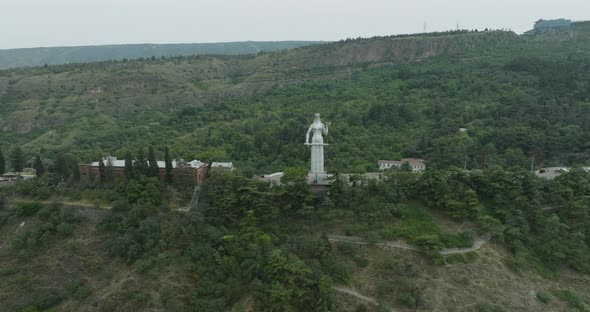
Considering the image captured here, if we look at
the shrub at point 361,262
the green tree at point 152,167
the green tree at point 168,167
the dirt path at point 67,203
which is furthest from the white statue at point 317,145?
the dirt path at point 67,203

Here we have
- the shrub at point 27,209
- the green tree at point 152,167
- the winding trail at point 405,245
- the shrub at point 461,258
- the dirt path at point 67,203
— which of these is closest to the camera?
the shrub at point 461,258

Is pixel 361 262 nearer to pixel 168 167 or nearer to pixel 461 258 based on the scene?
pixel 461 258

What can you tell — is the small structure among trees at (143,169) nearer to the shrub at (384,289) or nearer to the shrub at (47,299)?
the shrub at (47,299)

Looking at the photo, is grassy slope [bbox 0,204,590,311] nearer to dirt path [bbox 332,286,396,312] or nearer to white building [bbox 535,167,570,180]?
dirt path [bbox 332,286,396,312]

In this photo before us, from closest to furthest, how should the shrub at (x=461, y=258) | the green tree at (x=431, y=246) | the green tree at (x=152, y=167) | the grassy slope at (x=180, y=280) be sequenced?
the grassy slope at (x=180, y=280), the green tree at (x=431, y=246), the shrub at (x=461, y=258), the green tree at (x=152, y=167)

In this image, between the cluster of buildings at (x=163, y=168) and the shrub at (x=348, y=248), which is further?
the cluster of buildings at (x=163, y=168)

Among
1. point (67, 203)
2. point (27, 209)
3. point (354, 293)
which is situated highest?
point (67, 203)

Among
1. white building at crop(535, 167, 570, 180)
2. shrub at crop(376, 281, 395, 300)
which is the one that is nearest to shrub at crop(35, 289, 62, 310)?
shrub at crop(376, 281, 395, 300)

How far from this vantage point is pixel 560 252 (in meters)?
28.0

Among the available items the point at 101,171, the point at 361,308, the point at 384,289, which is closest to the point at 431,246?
the point at 384,289

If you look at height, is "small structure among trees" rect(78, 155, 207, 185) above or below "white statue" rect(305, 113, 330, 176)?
below

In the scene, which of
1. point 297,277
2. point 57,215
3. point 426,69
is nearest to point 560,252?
point 297,277

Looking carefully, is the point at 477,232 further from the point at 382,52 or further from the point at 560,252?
the point at 382,52

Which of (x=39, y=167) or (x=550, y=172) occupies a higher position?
(x=39, y=167)
